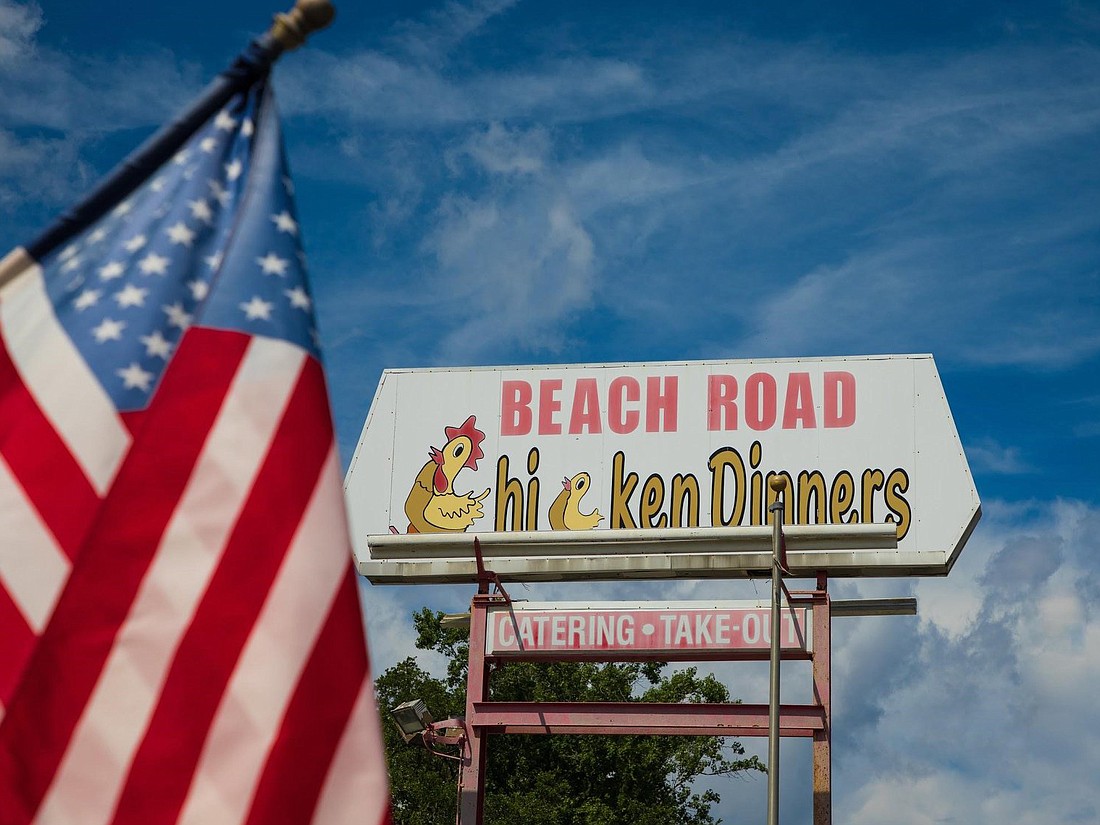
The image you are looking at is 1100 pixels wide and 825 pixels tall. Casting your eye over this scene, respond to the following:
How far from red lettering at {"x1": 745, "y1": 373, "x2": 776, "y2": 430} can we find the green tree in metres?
20.8

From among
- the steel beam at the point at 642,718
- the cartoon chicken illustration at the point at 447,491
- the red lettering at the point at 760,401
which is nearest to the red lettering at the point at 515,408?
the cartoon chicken illustration at the point at 447,491

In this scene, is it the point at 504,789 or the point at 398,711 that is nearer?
the point at 398,711

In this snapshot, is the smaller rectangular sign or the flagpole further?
the smaller rectangular sign

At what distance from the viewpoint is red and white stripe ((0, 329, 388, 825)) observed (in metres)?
3.59

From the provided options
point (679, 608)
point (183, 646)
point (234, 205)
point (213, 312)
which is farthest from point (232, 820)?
point (679, 608)

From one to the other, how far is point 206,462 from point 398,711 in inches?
643

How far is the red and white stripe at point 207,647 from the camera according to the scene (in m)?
3.59

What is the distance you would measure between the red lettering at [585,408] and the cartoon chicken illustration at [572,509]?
76 cm

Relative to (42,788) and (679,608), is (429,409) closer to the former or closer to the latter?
(679,608)

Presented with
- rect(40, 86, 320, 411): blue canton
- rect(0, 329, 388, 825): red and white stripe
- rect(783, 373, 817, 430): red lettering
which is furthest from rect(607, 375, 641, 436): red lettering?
rect(0, 329, 388, 825): red and white stripe

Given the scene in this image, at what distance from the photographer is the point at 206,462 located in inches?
152

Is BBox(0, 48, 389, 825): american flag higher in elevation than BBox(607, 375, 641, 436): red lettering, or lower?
lower

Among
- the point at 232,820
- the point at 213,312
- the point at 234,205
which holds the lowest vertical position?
the point at 232,820

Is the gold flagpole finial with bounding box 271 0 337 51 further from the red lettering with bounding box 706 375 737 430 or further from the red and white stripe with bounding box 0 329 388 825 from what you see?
the red lettering with bounding box 706 375 737 430
